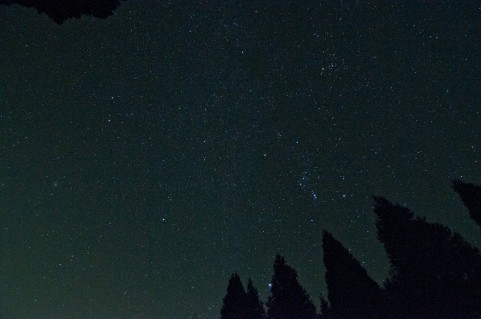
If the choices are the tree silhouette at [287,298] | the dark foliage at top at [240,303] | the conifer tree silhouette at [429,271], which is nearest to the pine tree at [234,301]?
the dark foliage at top at [240,303]

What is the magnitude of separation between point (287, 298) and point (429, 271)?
619 cm

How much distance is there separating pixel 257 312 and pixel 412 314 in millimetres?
6740

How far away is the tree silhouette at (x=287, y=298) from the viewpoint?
16984 millimetres

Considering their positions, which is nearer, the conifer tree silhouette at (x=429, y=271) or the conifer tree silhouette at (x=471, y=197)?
the conifer tree silhouette at (x=429, y=271)

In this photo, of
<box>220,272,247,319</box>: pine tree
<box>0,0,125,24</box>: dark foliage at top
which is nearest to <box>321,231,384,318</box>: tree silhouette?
<box>220,272,247,319</box>: pine tree

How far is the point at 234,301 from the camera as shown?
59.4 ft

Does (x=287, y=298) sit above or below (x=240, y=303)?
below

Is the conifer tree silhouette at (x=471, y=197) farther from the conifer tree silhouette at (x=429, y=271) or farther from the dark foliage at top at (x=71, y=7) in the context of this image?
the dark foliage at top at (x=71, y=7)

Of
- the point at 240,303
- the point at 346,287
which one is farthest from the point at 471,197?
the point at 240,303

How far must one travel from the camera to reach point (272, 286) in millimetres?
18078

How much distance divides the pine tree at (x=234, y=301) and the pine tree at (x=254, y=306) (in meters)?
0.20

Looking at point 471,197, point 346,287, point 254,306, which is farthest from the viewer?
point 254,306

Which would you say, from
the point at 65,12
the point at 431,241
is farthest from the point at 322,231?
the point at 65,12

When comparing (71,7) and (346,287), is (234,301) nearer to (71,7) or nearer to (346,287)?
(346,287)
